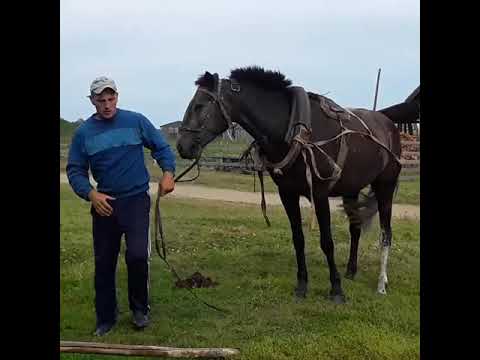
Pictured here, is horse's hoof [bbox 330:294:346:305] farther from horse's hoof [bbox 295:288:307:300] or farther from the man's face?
the man's face

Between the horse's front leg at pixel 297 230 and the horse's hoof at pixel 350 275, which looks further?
the horse's hoof at pixel 350 275

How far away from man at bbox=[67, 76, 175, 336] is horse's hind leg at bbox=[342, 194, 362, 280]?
8.98 feet

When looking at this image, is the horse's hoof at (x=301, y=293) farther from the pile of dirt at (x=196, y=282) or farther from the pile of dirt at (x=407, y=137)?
the pile of dirt at (x=407, y=137)

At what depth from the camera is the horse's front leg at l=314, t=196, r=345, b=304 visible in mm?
5805

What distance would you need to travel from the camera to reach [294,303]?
5730mm

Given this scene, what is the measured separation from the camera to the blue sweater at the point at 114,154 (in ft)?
15.9

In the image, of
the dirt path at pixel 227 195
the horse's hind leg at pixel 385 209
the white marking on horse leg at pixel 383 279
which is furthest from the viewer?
the dirt path at pixel 227 195

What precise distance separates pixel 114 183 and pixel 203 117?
1.01 meters

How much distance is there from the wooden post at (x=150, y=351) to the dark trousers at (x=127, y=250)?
0.71 m

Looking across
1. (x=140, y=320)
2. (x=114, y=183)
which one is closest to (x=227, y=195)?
(x=140, y=320)

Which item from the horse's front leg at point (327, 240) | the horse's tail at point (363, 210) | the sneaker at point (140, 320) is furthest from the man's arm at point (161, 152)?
the horse's tail at point (363, 210)

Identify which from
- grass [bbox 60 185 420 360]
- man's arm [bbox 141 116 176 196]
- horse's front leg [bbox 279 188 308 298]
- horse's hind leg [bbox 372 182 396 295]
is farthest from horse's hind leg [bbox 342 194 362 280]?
man's arm [bbox 141 116 176 196]
